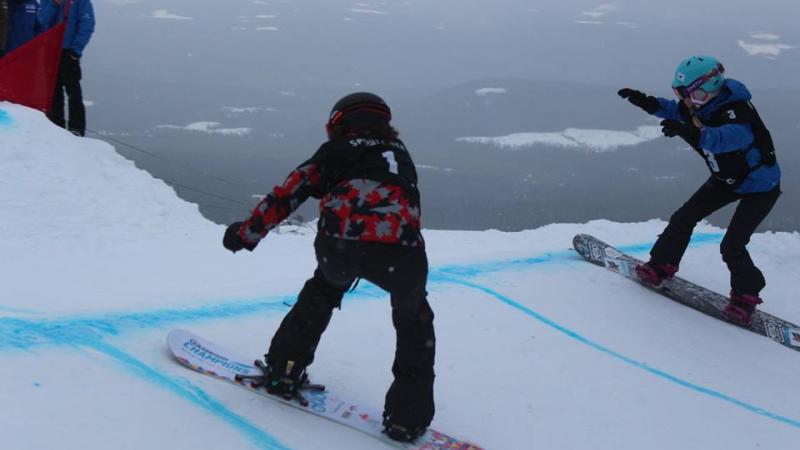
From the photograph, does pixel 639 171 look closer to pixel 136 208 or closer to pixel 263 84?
pixel 263 84

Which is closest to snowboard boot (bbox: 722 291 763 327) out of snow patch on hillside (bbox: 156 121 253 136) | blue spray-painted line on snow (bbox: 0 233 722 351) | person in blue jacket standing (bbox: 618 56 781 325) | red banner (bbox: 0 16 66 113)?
person in blue jacket standing (bbox: 618 56 781 325)

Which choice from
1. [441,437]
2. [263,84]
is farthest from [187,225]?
[263,84]

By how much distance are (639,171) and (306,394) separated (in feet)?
345

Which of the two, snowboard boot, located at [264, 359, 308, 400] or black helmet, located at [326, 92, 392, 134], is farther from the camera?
snowboard boot, located at [264, 359, 308, 400]

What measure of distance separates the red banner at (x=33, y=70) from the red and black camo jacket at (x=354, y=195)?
6303 mm

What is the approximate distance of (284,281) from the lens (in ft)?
14.8

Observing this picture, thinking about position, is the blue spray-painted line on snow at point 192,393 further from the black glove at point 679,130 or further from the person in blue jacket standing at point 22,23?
the person in blue jacket standing at point 22,23

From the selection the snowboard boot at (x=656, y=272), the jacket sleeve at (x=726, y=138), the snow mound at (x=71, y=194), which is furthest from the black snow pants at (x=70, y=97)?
the jacket sleeve at (x=726, y=138)

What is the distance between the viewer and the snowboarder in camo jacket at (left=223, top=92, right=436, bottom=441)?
2520 mm

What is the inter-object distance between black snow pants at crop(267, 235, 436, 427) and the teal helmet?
2.97 meters

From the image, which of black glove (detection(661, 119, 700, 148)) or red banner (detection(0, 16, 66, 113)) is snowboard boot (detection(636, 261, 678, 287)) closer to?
black glove (detection(661, 119, 700, 148))

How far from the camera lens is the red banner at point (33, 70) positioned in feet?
24.3

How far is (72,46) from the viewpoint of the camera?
7.56 m

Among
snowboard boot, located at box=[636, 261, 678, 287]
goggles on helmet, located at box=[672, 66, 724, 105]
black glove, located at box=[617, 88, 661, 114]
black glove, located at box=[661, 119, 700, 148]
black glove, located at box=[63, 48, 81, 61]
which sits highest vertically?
goggles on helmet, located at box=[672, 66, 724, 105]
